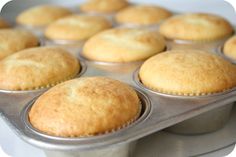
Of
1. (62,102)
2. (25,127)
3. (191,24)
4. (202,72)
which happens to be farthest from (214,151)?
(191,24)

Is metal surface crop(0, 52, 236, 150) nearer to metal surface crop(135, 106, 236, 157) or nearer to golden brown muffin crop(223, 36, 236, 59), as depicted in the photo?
metal surface crop(135, 106, 236, 157)

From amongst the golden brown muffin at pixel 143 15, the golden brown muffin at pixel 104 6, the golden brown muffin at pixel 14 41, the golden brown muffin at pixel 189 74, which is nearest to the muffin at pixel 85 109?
the golden brown muffin at pixel 189 74

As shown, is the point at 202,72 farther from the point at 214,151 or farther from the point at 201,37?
the point at 201,37

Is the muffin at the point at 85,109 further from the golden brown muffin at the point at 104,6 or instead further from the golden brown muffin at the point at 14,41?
the golden brown muffin at the point at 104,6

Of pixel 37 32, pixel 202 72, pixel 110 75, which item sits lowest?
pixel 37 32

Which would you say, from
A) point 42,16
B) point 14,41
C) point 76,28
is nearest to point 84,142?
point 14,41

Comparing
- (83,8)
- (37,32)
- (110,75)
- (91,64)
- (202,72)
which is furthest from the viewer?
(83,8)

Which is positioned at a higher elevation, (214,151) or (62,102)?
(62,102)
